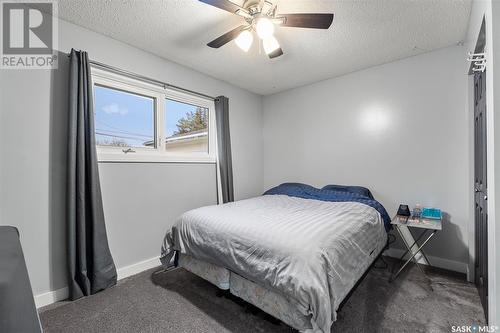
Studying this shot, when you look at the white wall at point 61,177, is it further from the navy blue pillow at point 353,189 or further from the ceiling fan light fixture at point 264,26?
the navy blue pillow at point 353,189

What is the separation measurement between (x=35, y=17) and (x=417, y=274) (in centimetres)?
426

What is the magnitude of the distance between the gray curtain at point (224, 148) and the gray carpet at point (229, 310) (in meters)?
1.30

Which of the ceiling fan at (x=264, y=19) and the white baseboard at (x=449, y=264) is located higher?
the ceiling fan at (x=264, y=19)

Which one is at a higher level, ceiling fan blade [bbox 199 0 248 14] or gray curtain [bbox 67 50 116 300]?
ceiling fan blade [bbox 199 0 248 14]

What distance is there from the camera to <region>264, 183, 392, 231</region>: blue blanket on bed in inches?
98.0

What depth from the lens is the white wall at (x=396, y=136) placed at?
2.44 meters

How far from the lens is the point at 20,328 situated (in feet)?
1.89

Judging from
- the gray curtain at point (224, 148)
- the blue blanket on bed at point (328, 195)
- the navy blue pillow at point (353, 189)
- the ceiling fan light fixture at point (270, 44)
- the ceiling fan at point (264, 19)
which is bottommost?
the blue blanket on bed at point (328, 195)

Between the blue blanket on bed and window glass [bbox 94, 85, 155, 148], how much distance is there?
1940mm

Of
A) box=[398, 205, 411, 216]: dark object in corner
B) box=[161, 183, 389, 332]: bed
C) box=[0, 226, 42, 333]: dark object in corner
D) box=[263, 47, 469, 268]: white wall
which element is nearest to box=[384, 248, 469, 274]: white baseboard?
box=[263, 47, 469, 268]: white wall

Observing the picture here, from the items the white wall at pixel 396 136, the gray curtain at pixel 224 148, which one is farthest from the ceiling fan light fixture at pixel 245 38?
the white wall at pixel 396 136

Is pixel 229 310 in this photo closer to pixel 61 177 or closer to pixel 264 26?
pixel 61 177

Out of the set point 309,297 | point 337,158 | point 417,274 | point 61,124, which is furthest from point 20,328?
point 337,158

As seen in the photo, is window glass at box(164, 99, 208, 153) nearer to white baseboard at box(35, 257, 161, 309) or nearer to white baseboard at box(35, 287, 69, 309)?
white baseboard at box(35, 257, 161, 309)
